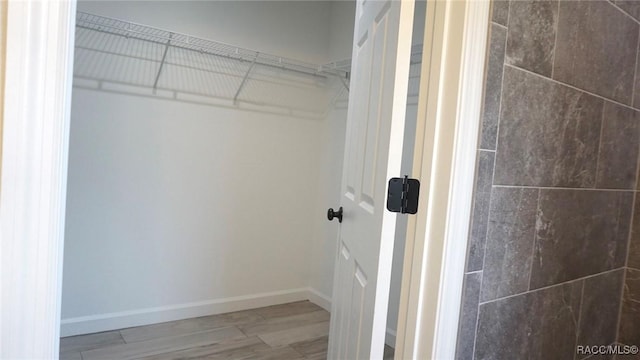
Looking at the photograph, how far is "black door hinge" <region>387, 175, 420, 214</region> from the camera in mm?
1020

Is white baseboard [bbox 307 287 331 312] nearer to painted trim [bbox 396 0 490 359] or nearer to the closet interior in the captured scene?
the closet interior

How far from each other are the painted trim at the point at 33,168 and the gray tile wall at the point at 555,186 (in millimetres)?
873

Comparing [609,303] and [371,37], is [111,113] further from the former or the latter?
[609,303]

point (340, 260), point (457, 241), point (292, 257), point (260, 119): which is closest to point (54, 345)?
point (457, 241)

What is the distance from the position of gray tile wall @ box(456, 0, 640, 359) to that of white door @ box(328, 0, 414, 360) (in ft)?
0.75

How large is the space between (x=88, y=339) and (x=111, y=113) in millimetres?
1266

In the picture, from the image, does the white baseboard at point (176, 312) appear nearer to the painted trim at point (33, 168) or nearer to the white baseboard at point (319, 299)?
the white baseboard at point (319, 299)

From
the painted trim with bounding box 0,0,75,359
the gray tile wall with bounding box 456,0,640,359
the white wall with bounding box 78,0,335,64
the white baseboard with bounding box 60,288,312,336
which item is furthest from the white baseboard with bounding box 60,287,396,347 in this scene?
the painted trim with bounding box 0,0,75,359

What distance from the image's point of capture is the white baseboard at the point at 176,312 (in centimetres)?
239

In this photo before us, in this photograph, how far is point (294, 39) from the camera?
299 centimetres

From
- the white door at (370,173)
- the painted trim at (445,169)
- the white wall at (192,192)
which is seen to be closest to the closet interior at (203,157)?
the white wall at (192,192)

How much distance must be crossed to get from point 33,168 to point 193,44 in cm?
216

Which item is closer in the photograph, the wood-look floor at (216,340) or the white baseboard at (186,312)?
the wood-look floor at (216,340)

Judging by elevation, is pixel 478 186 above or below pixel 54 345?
above
